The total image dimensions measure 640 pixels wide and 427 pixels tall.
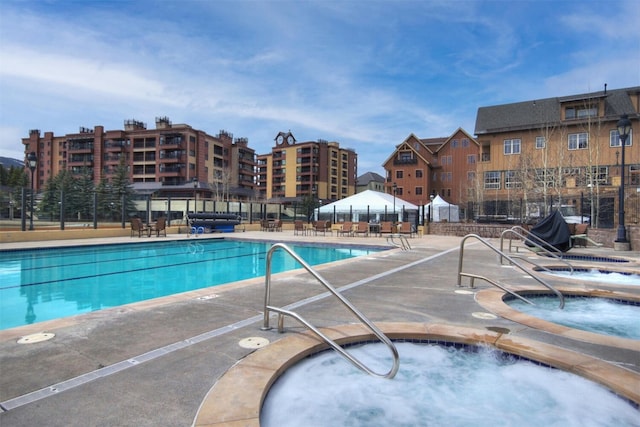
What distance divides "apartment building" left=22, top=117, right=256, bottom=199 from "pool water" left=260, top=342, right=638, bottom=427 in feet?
179

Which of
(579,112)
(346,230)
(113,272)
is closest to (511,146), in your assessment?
(579,112)

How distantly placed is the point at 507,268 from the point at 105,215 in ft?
64.2

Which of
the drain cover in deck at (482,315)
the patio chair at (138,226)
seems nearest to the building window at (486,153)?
the patio chair at (138,226)

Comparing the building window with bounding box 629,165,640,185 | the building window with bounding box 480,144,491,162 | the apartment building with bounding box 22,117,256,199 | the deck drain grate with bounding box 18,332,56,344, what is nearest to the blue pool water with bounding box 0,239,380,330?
the deck drain grate with bounding box 18,332,56,344

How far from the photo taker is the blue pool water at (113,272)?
7117mm

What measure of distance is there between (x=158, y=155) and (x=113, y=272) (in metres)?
56.0

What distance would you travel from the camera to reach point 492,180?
37.5 metres

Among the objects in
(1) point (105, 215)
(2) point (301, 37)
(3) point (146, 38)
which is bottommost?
(1) point (105, 215)

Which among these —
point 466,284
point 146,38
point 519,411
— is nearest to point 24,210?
point 146,38

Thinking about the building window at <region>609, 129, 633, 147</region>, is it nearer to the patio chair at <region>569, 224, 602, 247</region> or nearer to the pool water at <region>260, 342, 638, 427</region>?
the patio chair at <region>569, 224, 602, 247</region>

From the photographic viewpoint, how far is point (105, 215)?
65.1 ft

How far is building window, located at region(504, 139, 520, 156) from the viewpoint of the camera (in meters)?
36.1

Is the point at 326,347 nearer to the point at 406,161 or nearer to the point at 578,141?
the point at 578,141

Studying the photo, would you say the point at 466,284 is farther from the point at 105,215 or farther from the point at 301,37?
the point at 105,215
